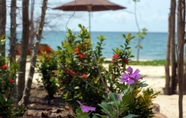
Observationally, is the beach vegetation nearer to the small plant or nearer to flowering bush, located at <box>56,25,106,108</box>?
the small plant

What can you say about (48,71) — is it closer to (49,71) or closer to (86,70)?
(49,71)

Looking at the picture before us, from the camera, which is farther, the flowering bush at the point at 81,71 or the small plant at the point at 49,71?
the small plant at the point at 49,71

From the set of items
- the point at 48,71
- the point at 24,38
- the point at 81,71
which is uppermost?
the point at 24,38

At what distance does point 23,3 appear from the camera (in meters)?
5.03

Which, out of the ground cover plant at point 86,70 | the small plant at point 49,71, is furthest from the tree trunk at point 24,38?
the small plant at point 49,71

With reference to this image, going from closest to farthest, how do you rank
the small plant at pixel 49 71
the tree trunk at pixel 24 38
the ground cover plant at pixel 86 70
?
the ground cover plant at pixel 86 70, the tree trunk at pixel 24 38, the small plant at pixel 49 71

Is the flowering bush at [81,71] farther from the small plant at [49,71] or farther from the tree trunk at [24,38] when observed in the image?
the small plant at [49,71]

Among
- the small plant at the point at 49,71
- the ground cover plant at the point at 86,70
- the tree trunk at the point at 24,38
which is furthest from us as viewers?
the small plant at the point at 49,71

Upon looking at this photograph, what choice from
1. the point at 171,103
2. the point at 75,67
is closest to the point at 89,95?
the point at 75,67

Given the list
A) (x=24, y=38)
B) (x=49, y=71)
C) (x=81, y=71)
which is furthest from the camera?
(x=49, y=71)

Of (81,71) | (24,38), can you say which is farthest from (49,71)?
(81,71)

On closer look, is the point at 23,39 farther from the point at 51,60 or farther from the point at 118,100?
the point at 118,100

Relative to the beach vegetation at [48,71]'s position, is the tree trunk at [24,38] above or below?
above

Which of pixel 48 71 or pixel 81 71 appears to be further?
pixel 48 71
